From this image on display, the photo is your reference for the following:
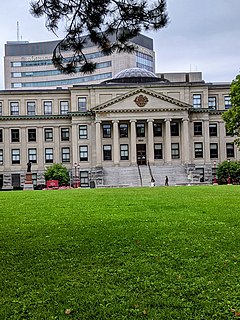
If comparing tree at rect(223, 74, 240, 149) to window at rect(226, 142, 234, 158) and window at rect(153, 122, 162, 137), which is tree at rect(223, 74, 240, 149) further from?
window at rect(226, 142, 234, 158)

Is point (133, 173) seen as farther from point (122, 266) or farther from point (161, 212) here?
point (122, 266)

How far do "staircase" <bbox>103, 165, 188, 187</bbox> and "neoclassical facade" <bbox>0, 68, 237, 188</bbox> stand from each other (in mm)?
1226

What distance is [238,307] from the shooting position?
19.4ft

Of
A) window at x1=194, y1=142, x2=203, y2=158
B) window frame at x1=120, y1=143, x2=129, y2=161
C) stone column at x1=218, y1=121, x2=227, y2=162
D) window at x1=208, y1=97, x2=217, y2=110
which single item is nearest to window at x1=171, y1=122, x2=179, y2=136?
window at x1=194, y1=142, x2=203, y2=158

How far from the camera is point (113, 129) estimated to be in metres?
68.6

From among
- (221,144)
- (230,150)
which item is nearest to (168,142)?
(221,144)

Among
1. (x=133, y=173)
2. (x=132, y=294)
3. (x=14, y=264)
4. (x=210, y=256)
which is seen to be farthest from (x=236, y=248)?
(x=133, y=173)

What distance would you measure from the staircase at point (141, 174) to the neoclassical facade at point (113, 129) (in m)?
1.23

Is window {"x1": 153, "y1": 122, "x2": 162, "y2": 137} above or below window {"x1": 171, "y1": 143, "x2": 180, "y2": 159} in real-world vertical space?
above

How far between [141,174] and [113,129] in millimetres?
9808

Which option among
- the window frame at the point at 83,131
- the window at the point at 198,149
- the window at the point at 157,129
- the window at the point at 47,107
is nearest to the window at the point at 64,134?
the window frame at the point at 83,131

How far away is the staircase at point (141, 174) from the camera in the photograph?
60.9m

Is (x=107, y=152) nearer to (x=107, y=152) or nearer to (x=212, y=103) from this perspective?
(x=107, y=152)

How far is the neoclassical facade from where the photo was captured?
67.6 m
